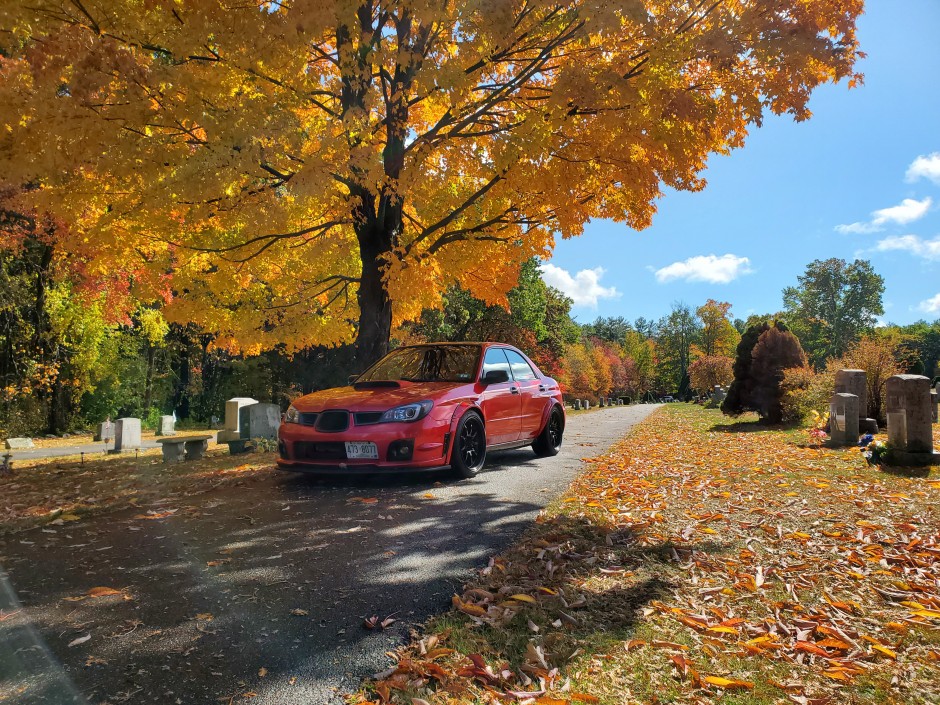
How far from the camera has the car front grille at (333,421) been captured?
6316mm

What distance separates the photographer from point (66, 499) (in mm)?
6496

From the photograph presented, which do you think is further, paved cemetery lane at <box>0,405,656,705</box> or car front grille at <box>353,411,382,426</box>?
car front grille at <box>353,411,382,426</box>

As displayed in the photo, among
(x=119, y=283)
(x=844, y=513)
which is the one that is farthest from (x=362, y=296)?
(x=119, y=283)

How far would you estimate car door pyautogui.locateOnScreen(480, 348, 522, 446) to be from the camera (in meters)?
7.37

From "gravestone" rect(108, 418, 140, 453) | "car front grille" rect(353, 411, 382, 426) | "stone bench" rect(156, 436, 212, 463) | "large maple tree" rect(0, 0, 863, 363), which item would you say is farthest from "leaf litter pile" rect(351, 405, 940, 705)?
"gravestone" rect(108, 418, 140, 453)

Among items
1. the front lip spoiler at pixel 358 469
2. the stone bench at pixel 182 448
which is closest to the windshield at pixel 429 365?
the front lip spoiler at pixel 358 469

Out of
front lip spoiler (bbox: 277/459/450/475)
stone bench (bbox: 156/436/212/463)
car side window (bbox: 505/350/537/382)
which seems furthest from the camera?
stone bench (bbox: 156/436/212/463)

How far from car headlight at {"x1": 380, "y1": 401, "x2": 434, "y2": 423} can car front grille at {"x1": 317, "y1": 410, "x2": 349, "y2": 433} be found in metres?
0.43

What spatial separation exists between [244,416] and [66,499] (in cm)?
565

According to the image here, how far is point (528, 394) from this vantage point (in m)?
8.30

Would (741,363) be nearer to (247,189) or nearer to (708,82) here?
(708,82)

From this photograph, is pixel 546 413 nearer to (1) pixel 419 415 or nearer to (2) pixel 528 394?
(2) pixel 528 394

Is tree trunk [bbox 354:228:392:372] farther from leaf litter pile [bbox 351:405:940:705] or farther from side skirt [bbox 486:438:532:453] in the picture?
leaf litter pile [bbox 351:405:940:705]

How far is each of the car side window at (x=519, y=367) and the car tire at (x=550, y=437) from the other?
0.77m
